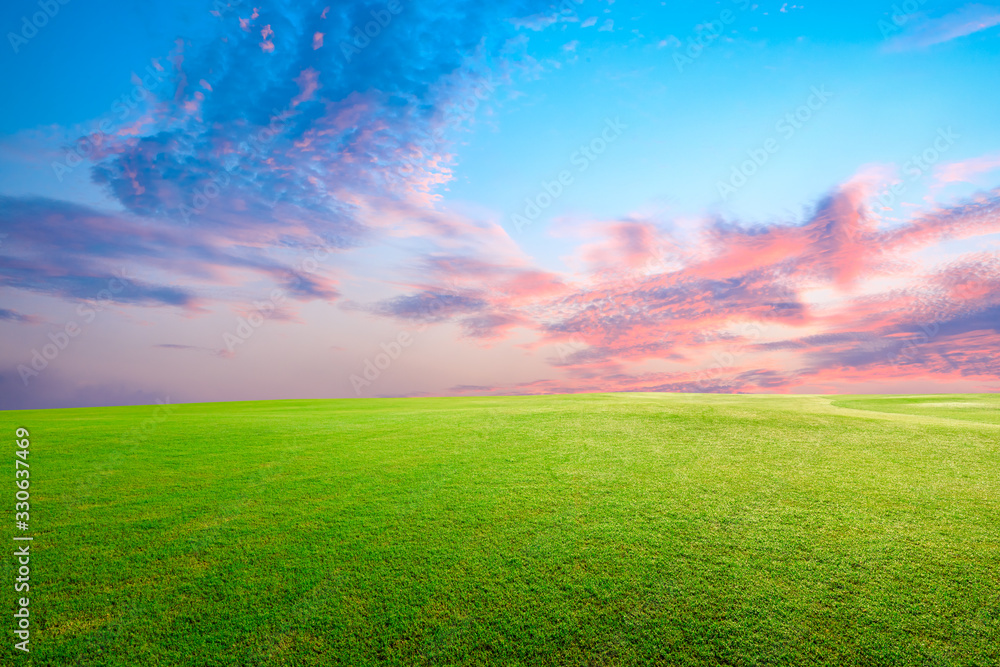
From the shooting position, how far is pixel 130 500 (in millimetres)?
9055

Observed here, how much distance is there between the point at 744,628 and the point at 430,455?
7.87 m

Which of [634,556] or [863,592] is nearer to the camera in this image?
[863,592]

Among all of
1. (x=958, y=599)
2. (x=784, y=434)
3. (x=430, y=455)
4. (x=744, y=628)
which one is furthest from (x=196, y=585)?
(x=784, y=434)

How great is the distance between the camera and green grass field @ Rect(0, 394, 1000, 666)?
519 cm

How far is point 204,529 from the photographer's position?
306 inches

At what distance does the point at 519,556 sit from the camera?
263 inches

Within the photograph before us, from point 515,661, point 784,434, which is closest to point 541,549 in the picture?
point 515,661

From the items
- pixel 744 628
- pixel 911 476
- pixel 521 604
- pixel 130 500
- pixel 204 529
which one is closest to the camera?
pixel 744 628

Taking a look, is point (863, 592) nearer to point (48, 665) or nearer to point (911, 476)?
point (911, 476)

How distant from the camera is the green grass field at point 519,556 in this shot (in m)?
5.19

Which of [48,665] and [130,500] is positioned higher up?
[130,500]

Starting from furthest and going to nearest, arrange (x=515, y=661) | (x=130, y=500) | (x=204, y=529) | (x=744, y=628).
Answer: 1. (x=130, y=500)
2. (x=204, y=529)
3. (x=744, y=628)
4. (x=515, y=661)

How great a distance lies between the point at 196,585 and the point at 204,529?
1.83 m

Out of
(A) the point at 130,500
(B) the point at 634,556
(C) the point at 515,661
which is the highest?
(A) the point at 130,500
